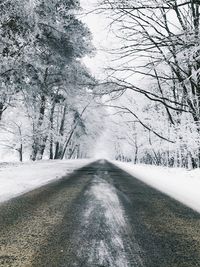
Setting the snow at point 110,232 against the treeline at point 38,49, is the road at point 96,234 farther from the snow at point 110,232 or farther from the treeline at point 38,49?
the treeline at point 38,49

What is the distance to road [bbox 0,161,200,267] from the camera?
280 cm

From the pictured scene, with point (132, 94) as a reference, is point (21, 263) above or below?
below

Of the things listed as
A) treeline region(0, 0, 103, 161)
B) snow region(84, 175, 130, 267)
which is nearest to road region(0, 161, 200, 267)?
snow region(84, 175, 130, 267)

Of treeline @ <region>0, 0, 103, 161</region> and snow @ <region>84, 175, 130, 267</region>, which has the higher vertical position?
treeline @ <region>0, 0, 103, 161</region>

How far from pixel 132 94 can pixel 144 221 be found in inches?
1376

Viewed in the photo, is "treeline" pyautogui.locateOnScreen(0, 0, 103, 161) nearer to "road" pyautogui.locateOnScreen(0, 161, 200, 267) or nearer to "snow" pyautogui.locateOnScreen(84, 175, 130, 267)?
"snow" pyautogui.locateOnScreen(84, 175, 130, 267)

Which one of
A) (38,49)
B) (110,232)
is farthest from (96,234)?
(38,49)

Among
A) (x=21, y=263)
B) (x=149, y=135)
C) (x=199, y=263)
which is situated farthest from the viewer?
(x=149, y=135)

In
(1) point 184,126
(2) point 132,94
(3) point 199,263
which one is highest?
(2) point 132,94

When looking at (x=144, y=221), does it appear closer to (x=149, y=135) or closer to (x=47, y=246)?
(x=47, y=246)

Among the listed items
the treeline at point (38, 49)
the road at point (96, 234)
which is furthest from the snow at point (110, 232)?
the treeline at point (38, 49)

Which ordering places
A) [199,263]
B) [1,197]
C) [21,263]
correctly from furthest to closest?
[1,197] → [199,263] → [21,263]

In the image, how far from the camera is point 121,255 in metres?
2.91

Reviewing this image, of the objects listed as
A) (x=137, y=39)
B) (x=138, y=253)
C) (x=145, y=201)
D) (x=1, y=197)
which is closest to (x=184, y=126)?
(x=137, y=39)
